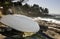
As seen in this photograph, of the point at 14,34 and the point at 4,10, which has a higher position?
the point at 4,10

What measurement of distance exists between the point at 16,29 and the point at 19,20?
0.25 metres

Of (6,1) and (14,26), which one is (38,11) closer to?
(6,1)

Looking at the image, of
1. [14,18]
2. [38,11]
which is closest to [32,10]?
[38,11]

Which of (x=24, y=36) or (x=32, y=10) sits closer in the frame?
(x=24, y=36)

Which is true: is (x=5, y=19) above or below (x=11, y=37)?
above

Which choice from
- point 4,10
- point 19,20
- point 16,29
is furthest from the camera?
point 4,10

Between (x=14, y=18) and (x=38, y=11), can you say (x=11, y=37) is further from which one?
(x=38, y=11)

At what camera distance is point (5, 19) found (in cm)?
281

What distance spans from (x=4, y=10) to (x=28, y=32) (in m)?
1.22

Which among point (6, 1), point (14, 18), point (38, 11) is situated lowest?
point (38, 11)

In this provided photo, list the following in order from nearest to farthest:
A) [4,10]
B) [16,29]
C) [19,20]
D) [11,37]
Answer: [11,37] → [16,29] → [19,20] → [4,10]

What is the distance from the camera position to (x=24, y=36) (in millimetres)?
2682

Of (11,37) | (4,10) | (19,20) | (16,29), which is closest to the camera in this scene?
(11,37)

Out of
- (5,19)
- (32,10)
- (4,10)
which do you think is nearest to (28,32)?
(5,19)
